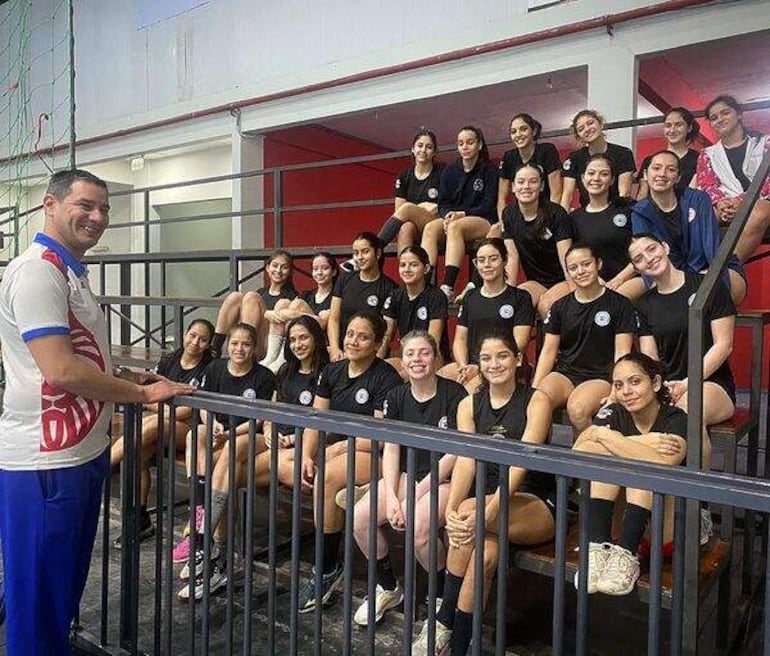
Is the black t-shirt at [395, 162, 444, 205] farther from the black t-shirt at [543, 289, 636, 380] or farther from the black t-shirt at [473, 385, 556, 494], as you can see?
the black t-shirt at [473, 385, 556, 494]

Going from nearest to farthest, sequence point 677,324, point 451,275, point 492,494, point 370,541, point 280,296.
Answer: point 370,541 < point 492,494 < point 677,324 < point 451,275 < point 280,296

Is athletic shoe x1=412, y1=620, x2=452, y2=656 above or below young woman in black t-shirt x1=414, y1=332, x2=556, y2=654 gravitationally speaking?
below

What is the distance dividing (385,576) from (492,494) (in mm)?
682

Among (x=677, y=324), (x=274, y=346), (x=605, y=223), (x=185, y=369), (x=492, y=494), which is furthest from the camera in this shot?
(x=274, y=346)

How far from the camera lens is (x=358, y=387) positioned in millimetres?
3312

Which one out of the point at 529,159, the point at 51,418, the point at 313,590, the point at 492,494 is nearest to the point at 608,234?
the point at 529,159

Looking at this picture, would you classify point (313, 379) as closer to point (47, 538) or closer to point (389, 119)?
point (47, 538)

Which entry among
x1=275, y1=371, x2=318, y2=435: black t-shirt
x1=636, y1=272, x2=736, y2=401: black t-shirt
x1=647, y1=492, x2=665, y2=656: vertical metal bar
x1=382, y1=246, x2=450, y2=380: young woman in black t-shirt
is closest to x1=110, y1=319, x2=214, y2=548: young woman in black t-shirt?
x1=275, y1=371, x2=318, y2=435: black t-shirt

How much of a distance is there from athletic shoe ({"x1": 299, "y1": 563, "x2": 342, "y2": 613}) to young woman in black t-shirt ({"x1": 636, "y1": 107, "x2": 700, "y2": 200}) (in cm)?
263

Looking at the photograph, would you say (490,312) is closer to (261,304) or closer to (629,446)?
(629,446)

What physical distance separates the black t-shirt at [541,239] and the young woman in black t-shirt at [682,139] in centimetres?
54

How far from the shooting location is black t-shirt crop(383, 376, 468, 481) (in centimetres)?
A: 293

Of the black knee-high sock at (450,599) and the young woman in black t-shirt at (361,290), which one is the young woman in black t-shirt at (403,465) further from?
the young woman in black t-shirt at (361,290)

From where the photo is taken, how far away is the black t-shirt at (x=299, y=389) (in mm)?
3579
